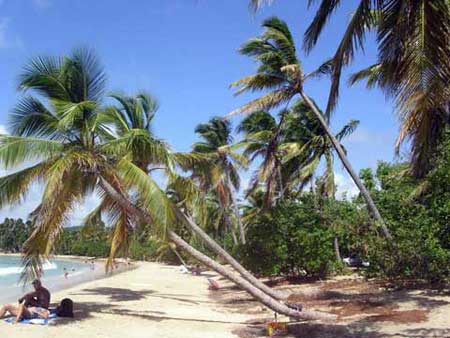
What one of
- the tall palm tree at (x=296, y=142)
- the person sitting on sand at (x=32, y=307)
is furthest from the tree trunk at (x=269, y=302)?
the tall palm tree at (x=296, y=142)

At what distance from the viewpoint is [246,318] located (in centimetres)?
1442

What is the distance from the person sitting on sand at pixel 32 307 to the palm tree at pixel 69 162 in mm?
821

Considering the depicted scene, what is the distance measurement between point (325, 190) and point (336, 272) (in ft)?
16.5

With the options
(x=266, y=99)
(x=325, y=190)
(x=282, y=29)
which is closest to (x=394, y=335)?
(x=266, y=99)

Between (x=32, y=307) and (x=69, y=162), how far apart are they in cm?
410

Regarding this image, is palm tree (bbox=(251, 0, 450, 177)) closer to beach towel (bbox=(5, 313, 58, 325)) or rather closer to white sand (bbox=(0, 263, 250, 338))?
white sand (bbox=(0, 263, 250, 338))

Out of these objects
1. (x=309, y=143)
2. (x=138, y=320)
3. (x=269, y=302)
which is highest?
(x=309, y=143)

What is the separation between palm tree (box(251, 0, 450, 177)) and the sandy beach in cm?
431

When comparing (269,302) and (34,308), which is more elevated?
(269,302)

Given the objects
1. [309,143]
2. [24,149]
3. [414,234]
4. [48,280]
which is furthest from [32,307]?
[48,280]

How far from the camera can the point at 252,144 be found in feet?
94.3

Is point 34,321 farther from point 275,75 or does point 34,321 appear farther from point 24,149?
point 275,75

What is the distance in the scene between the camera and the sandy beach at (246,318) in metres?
10.7

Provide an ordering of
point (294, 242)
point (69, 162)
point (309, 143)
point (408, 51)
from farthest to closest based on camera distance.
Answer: point (309, 143), point (294, 242), point (69, 162), point (408, 51)
